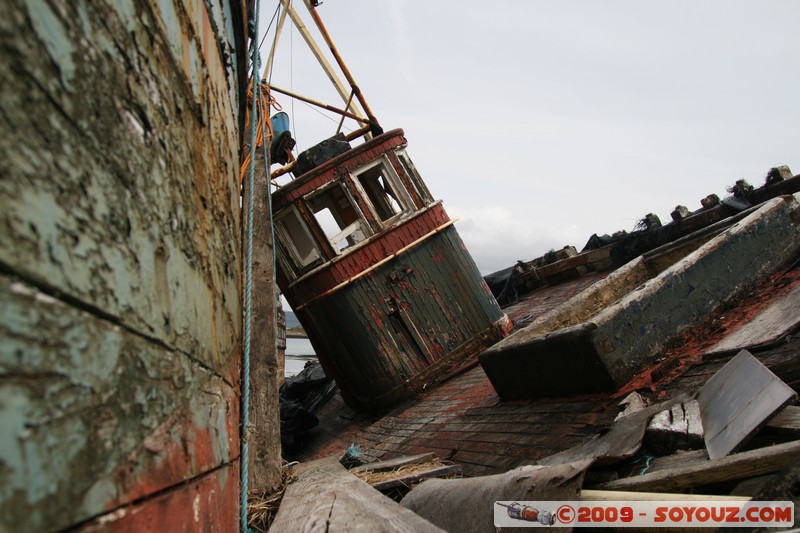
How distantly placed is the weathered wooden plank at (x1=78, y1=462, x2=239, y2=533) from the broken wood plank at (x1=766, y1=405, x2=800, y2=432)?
207 cm

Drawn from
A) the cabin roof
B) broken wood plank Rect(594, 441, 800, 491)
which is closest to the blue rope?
broken wood plank Rect(594, 441, 800, 491)

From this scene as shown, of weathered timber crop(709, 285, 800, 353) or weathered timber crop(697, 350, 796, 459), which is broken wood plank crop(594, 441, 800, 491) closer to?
weathered timber crop(697, 350, 796, 459)

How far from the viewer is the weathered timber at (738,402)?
2021mm

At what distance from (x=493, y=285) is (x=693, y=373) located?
938 cm

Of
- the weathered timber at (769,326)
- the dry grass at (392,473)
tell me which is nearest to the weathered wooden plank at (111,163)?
the dry grass at (392,473)

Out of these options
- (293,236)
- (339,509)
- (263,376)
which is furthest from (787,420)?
(293,236)

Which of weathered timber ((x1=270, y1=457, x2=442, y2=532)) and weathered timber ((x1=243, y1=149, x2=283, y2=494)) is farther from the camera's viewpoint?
weathered timber ((x1=243, y1=149, x2=283, y2=494))

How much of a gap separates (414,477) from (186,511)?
2.08 metres

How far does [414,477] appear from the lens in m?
2.98

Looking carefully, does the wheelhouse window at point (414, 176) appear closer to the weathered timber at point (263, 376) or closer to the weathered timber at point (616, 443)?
the weathered timber at point (263, 376)

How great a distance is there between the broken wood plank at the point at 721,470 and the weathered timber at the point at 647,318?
1.62 metres

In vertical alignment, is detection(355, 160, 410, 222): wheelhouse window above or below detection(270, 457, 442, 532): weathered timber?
above

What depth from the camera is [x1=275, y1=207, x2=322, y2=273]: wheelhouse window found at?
802 centimetres

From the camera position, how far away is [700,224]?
7859 millimetres
